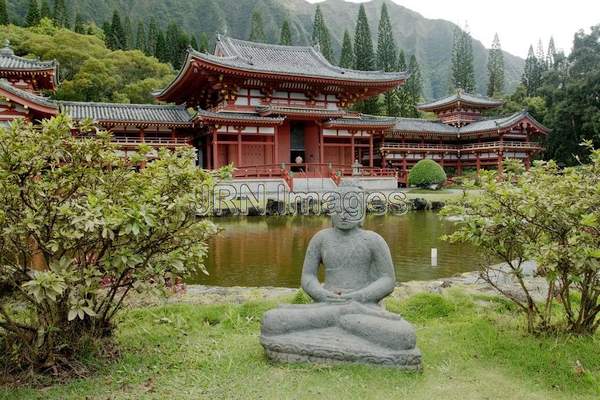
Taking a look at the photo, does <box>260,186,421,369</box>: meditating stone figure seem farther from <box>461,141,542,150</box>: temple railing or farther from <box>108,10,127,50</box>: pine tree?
<box>108,10,127,50</box>: pine tree

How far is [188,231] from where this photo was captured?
4504mm

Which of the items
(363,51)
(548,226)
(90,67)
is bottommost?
(548,226)

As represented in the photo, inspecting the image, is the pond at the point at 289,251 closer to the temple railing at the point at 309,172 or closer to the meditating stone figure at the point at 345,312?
the meditating stone figure at the point at 345,312

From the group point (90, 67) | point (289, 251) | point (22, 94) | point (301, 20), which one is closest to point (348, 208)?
point (289, 251)

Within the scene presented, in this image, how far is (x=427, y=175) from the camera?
28297mm

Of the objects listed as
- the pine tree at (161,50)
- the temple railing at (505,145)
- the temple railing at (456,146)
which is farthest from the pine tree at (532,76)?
the pine tree at (161,50)

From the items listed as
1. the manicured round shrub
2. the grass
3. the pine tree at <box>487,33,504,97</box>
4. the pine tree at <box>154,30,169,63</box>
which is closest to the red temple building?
the manicured round shrub

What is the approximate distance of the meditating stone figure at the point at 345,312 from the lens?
4125 millimetres

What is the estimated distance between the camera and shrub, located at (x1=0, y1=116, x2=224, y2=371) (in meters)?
3.74

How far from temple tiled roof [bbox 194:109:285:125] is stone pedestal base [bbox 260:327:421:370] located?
70.4 ft

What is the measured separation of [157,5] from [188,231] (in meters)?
113

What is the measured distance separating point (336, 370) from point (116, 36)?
2207 inches

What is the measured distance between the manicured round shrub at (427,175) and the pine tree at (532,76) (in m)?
34.6

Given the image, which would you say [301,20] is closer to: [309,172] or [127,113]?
[127,113]
